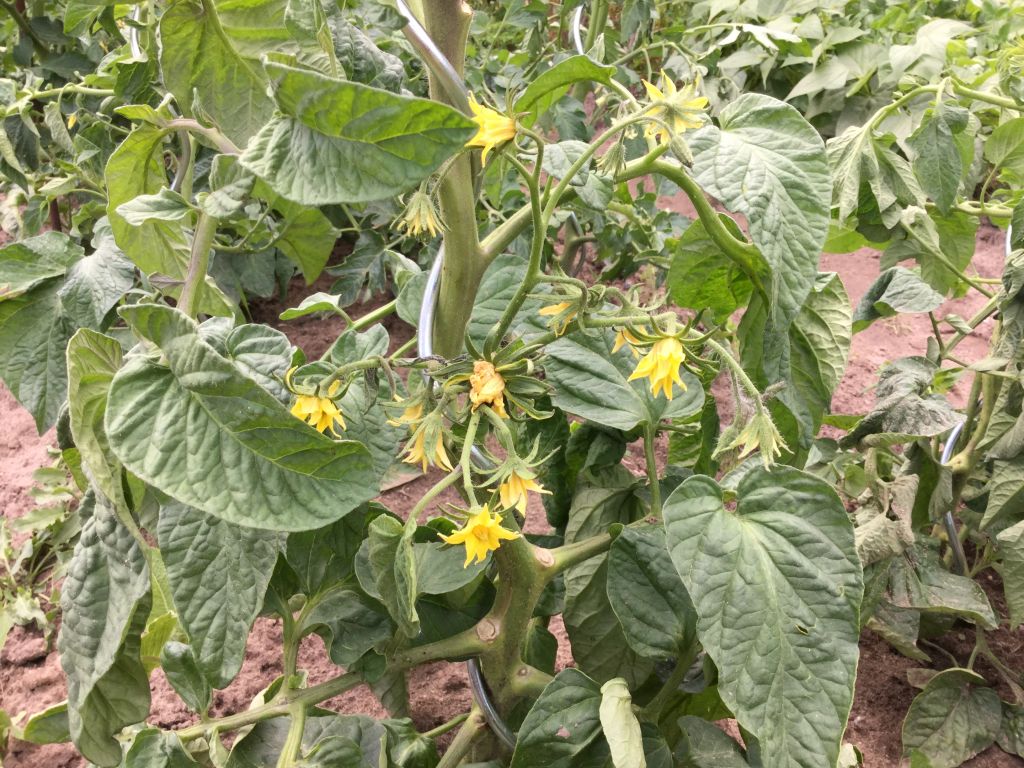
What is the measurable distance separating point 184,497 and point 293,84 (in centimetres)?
29

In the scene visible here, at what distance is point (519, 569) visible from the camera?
0.87m

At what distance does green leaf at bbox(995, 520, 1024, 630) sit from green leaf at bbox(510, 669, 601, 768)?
2.07 feet

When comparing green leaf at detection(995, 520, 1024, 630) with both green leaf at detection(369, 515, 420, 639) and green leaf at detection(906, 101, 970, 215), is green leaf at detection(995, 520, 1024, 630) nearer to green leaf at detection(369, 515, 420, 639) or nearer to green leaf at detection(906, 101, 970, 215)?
green leaf at detection(906, 101, 970, 215)

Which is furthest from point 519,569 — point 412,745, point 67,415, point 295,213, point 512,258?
point 295,213

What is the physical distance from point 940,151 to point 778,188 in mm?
634

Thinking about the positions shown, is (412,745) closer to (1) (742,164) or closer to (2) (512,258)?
(2) (512,258)

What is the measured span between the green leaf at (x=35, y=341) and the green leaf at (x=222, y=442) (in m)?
0.47

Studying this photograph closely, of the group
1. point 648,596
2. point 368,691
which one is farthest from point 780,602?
point 368,691

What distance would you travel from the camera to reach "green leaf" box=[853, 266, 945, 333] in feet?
3.71

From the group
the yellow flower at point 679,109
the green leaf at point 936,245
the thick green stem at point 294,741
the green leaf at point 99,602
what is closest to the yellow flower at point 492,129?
the yellow flower at point 679,109

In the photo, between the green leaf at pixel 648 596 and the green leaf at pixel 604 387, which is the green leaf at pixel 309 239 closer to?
the green leaf at pixel 604 387

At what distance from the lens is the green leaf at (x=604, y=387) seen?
92 cm

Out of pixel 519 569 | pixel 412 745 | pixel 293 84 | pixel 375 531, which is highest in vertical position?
pixel 293 84

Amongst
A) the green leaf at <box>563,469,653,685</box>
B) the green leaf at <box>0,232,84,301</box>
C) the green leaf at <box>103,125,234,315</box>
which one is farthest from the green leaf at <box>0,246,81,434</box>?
the green leaf at <box>563,469,653,685</box>
